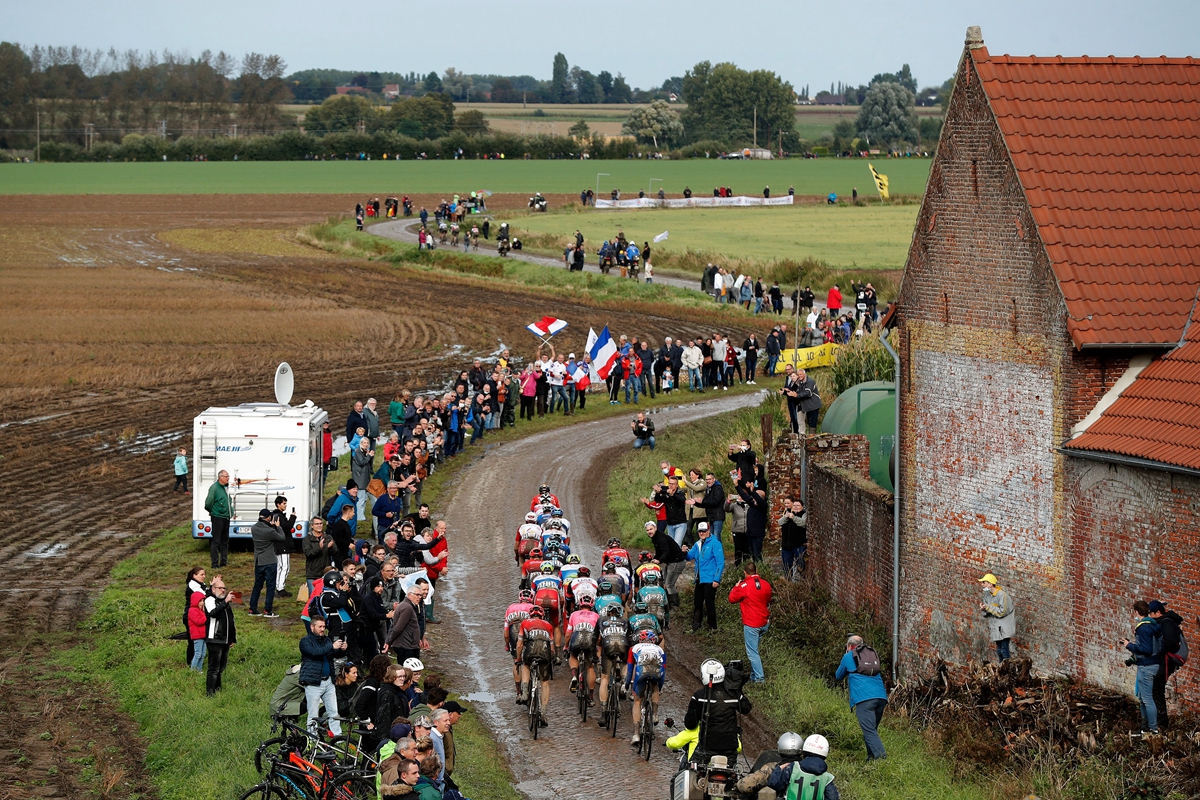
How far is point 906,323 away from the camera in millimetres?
18766

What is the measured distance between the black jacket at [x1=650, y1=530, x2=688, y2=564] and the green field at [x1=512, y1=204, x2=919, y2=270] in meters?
45.1

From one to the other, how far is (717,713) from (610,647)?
260cm

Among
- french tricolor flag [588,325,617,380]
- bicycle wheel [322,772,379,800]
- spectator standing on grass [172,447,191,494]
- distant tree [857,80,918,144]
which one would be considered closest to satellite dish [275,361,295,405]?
spectator standing on grass [172,447,191,494]

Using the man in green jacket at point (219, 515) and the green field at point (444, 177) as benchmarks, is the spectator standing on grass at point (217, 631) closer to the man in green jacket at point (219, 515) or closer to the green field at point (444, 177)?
the man in green jacket at point (219, 515)

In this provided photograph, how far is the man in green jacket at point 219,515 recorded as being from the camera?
23.0 metres

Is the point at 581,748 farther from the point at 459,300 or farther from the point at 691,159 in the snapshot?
the point at 691,159

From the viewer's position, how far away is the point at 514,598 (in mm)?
22375

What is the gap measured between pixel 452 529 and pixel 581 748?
455 inches

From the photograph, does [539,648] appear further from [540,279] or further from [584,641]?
[540,279]

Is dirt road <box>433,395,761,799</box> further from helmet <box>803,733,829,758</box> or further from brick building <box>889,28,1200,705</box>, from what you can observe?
brick building <box>889,28,1200,705</box>

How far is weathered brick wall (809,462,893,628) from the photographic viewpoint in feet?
63.5

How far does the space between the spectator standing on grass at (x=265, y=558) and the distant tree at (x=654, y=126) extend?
160 m

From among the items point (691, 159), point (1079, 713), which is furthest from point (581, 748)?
point (691, 159)

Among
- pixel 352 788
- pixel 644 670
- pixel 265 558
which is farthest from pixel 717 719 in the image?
pixel 265 558
